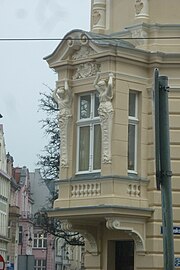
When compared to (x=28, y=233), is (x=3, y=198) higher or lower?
higher

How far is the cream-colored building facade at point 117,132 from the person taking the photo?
762 inches

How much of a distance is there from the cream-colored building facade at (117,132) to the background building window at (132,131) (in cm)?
3

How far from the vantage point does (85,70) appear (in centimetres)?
2059

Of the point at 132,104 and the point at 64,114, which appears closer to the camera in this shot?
the point at 132,104

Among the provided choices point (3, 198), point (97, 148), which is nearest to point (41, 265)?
point (3, 198)

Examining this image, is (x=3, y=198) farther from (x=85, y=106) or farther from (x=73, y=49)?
(x=73, y=49)

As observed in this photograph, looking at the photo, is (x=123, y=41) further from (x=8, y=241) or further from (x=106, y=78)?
(x=8, y=241)

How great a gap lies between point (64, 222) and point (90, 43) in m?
4.90

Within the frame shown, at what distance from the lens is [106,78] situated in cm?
1958

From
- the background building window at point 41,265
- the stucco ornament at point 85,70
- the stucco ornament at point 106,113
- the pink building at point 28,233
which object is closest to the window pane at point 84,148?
the stucco ornament at point 106,113

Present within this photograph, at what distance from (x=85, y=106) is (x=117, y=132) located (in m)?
1.76

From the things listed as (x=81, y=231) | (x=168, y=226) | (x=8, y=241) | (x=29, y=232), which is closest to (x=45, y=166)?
(x=81, y=231)

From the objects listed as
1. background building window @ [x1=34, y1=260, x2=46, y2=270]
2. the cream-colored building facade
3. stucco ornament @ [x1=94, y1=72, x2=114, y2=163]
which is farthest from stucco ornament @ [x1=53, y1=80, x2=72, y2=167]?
background building window @ [x1=34, y1=260, x2=46, y2=270]

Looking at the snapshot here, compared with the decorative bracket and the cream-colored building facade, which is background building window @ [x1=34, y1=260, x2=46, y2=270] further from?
the decorative bracket
